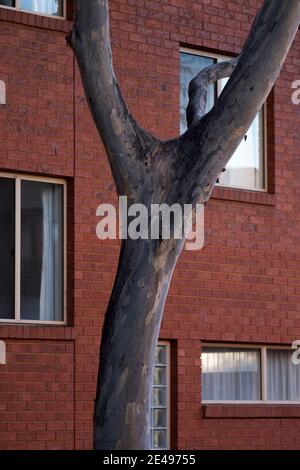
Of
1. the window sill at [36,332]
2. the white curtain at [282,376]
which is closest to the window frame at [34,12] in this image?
the window sill at [36,332]

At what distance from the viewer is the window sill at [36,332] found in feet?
43.3

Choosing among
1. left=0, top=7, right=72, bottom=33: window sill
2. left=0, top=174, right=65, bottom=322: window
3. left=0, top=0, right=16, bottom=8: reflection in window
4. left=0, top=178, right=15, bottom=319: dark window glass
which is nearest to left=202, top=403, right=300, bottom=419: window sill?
left=0, top=174, right=65, bottom=322: window

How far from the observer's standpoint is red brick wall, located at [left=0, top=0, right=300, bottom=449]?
535 inches

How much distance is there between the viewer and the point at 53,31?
14.0 meters

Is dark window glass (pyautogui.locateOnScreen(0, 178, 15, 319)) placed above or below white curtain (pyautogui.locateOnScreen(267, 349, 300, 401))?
above

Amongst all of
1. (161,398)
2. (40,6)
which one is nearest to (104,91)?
(40,6)

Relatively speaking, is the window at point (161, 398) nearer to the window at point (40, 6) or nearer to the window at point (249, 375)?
the window at point (249, 375)

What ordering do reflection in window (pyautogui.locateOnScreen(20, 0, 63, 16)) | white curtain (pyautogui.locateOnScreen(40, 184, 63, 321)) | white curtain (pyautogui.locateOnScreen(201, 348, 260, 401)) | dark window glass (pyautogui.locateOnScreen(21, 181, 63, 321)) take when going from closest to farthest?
dark window glass (pyautogui.locateOnScreen(21, 181, 63, 321)) → white curtain (pyautogui.locateOnScreen(40, 184, 63, 321)) → reflection in window (pyautogui.locateOnScreen(20, 0, 63, 16)) → white curtain (pyautogui.locateOnScreen(201, 348, 260, 401))

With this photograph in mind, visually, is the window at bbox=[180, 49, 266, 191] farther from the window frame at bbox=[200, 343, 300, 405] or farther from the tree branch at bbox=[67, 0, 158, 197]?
the tree branch at bbox=[67, 0, 158, 197]

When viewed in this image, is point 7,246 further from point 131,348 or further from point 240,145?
point 131,348

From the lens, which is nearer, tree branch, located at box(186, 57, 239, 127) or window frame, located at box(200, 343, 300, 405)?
tree branch, located at box(186, 57, 239, 127)

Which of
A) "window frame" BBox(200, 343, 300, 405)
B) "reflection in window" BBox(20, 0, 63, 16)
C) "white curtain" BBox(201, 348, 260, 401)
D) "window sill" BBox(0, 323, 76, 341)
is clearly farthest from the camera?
"window frame" BBox(200, 343, 300, 405)

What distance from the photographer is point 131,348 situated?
9.83 m

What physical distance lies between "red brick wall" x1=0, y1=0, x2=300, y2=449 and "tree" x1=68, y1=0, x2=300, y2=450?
357 centimetres
